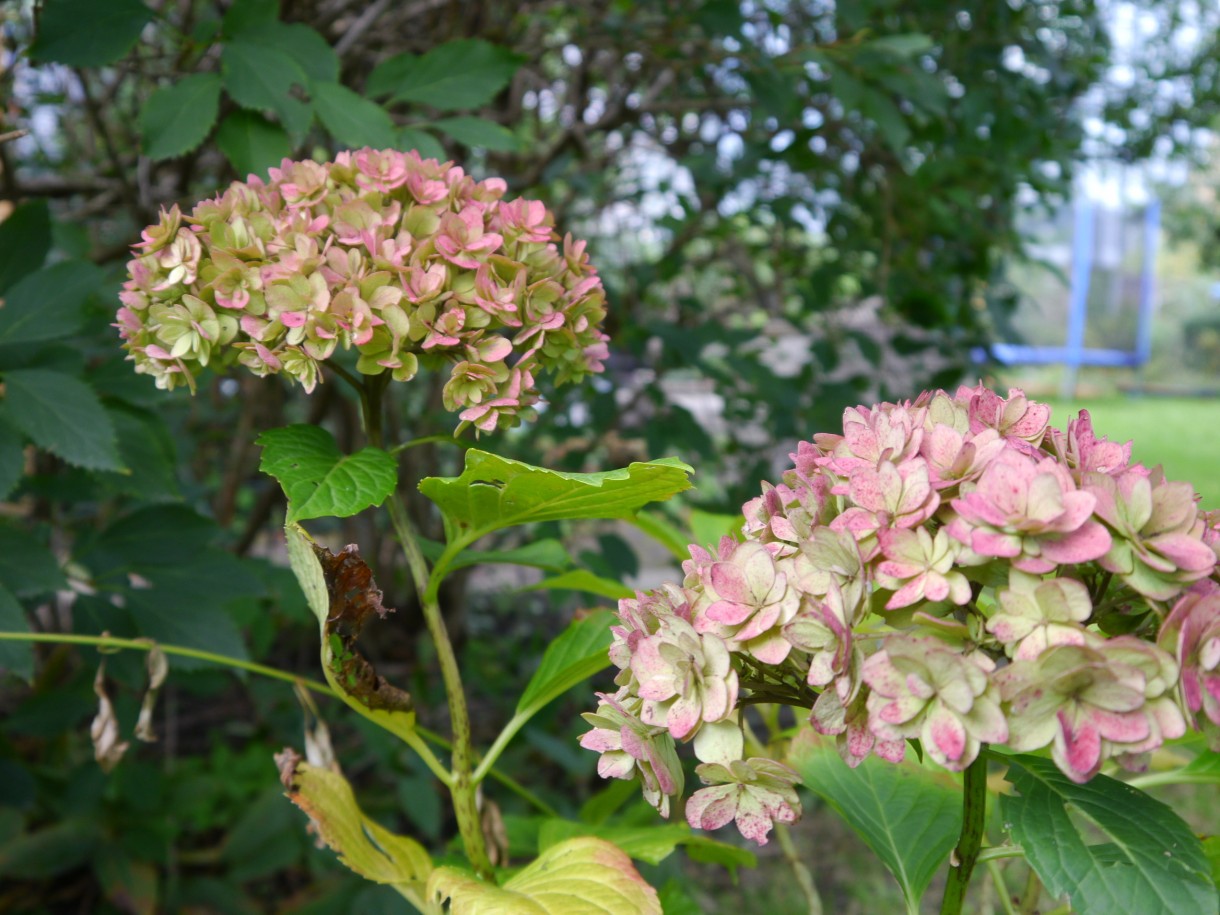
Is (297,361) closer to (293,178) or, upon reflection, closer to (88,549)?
(293,178)

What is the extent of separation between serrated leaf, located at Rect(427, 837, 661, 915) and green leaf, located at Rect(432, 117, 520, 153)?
95 centimetres

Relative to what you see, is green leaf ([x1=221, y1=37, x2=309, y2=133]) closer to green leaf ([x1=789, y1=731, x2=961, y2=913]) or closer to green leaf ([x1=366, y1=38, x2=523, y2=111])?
green leaf ([x1=366, y1=38, x2=523, y2=111])

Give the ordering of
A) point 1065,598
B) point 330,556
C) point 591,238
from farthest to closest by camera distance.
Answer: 1. point 591,238
2. point 330,556
3. point 1065,598

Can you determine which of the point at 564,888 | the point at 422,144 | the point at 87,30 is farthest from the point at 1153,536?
the point at 87,30

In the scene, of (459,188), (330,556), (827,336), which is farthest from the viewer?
(827,336)

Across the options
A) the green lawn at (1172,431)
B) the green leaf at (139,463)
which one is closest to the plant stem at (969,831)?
the green leaf at (139,463)

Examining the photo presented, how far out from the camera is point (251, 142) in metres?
1.29

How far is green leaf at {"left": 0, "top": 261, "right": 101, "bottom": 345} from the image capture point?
4.08ft

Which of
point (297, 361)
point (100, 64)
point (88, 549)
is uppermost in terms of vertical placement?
point (100, 64)

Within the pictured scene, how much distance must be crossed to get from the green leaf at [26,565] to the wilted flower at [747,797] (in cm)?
93

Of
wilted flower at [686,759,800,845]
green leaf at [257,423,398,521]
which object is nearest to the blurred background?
green leaf at [257,423,398,521]

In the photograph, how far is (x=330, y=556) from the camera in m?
0.85

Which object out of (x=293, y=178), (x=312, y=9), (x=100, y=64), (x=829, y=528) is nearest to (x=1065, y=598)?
(x=829, y=528)

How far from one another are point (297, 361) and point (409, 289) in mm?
124
